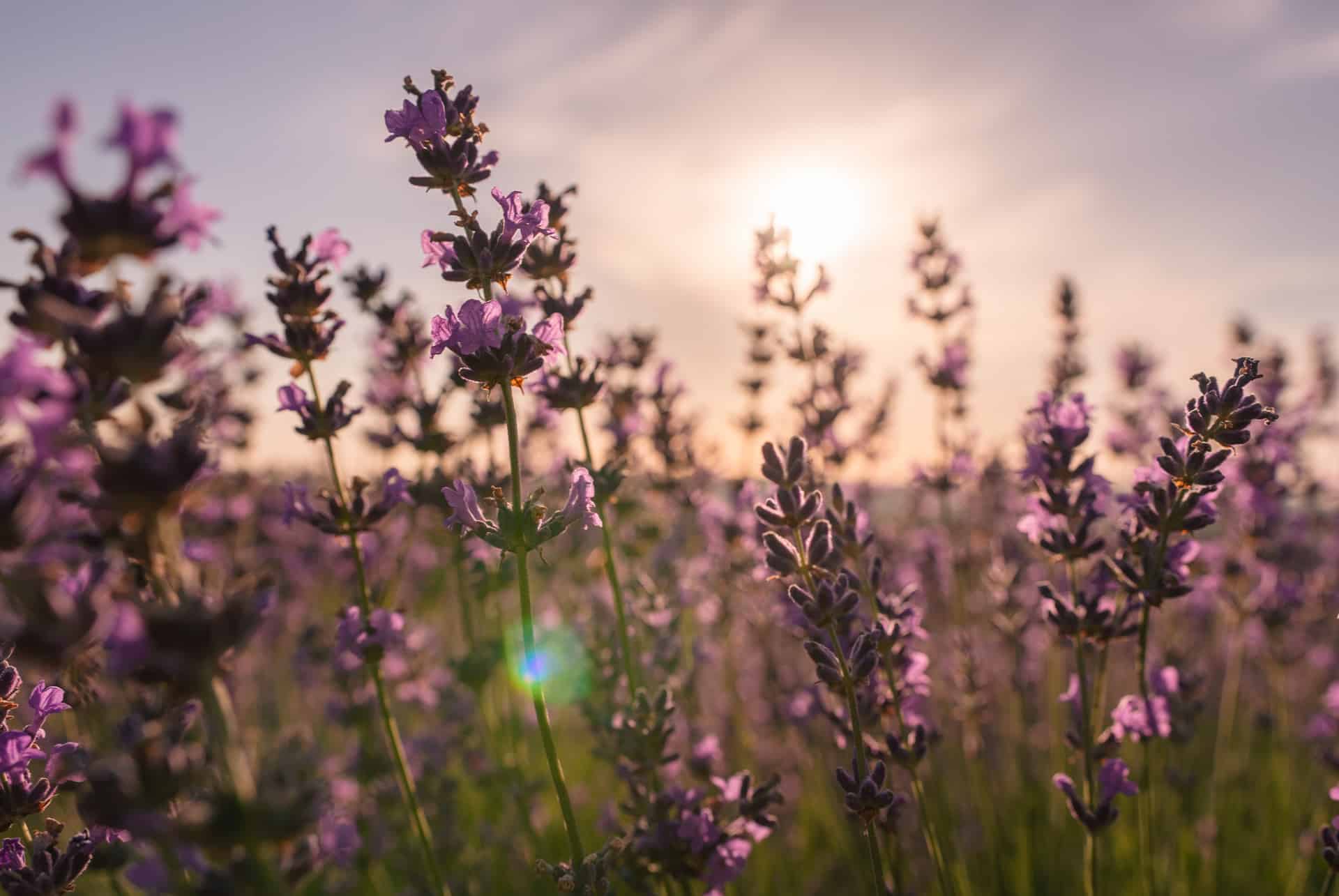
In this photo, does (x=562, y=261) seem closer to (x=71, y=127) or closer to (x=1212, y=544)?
(x=71, y=127)

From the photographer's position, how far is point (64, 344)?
→ 1.66 m

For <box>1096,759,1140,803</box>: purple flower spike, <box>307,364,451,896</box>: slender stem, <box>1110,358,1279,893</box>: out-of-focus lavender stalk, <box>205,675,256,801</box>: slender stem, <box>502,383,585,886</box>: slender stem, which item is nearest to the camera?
<box>205,675,256,801</box>: slender stem

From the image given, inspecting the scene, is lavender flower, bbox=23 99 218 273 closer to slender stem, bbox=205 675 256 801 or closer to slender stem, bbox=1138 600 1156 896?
slender stem, bbox=205 675 256 801

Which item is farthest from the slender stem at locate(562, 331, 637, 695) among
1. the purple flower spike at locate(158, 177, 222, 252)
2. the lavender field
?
the purple flower spike at locate(158, 177, 222, 252)

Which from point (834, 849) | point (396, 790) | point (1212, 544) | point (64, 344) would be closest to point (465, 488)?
point (64, 344)

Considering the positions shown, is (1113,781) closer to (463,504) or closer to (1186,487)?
(1186,487)

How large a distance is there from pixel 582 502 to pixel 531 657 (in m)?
0.55

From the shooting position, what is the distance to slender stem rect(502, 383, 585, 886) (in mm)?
2258

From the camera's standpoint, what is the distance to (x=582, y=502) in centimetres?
257

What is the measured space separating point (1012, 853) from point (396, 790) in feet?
12.2

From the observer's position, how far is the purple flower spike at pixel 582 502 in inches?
100.0

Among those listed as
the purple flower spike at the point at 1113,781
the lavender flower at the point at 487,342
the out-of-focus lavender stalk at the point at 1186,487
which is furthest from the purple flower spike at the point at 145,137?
the purple flower spike at the point at 1113,781

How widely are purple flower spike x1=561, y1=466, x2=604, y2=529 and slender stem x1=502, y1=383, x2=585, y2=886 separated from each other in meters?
0.16

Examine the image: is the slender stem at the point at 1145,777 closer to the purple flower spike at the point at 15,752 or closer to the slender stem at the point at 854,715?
the slender stem at the point at 854,715
